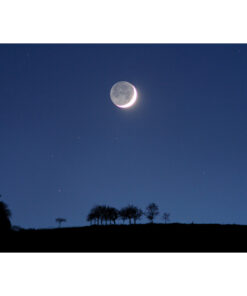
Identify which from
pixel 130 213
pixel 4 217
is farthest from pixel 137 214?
pixel 4 217

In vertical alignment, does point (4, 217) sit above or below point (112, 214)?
below

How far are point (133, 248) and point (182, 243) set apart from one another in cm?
649

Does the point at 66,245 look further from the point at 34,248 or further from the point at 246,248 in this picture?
the point at 246,248

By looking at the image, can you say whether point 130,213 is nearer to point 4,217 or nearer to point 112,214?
point 112,214

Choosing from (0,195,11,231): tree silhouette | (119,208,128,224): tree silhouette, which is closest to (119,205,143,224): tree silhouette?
(119,208,128,224): tree silhouette

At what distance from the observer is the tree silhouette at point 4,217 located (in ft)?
120

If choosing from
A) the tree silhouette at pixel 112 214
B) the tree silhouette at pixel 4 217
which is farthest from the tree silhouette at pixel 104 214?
the tree silhouette at pixel 4 217

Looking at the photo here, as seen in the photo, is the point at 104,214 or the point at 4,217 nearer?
the point at 4,217

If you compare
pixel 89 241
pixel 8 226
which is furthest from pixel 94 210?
pixel 89 241

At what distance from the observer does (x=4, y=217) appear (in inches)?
1478

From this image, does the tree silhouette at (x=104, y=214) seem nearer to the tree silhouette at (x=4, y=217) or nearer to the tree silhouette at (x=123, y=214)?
the tree silhouette at (x=123, y=214)

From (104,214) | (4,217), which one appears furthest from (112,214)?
(4,217)

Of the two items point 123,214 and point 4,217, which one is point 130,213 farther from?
point 4,217

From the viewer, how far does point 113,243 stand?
29.7m
